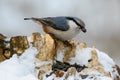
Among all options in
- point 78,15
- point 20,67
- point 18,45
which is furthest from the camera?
point 78,15

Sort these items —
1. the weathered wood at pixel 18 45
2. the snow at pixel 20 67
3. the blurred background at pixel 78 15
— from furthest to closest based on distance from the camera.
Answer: the blurred background at pixel 78 15 < the weathered wood at pixel 18 45 < the snow at pixel 20 67

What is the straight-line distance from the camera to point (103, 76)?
1.46 meters

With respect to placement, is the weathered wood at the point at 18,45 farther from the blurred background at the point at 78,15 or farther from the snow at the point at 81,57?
the blurred background at the point at 78,15

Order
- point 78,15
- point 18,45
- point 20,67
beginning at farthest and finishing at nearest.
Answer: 1. point 78,15
2. point 18,45
3. point 20,67

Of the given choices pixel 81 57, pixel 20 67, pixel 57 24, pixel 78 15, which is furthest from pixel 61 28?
pixel 78 15

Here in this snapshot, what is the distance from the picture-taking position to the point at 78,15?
3.51 m

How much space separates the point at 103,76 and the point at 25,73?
22 cm

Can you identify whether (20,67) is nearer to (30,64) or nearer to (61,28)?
(30,64)

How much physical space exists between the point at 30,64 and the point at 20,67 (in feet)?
0.14

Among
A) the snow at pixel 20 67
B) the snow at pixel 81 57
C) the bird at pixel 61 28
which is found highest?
the bird at pixel 61 28

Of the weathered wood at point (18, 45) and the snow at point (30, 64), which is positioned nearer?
the snow at point (30, 64)

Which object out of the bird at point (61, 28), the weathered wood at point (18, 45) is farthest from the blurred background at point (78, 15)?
the weathered wood at point (18, 45)

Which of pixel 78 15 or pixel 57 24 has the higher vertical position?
pixel 78 15

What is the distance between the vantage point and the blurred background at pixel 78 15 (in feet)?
10.9
